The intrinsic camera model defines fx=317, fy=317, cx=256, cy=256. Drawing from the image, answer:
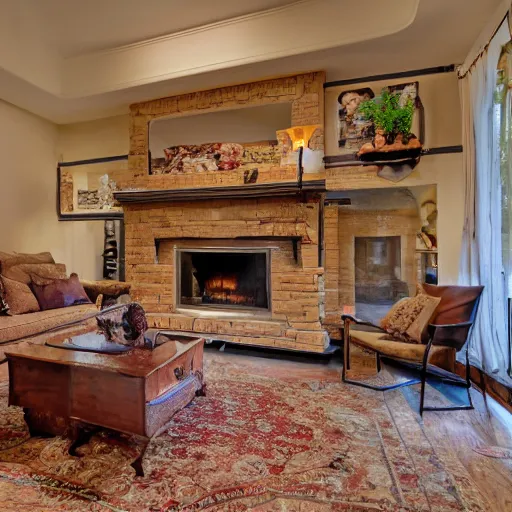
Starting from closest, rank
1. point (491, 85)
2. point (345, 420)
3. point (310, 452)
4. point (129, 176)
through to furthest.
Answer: point (310, 452)
point (345, 420)
point (491, 85)
point (129, 176)

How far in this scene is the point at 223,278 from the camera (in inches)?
153

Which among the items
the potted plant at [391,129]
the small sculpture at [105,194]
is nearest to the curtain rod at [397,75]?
the potted plant at [391,129]

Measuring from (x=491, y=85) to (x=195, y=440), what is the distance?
3.30m

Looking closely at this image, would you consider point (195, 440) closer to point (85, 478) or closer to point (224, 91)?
point (85, 478)

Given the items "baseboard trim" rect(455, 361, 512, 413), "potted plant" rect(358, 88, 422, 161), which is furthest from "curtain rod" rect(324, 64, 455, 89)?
"baseboard trim" rect(455, 361, 512, 413)

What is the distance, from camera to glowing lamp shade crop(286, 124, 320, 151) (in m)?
3.22

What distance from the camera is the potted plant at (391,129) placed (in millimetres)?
3064

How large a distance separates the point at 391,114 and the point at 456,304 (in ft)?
6.14

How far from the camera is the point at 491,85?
8.04ft

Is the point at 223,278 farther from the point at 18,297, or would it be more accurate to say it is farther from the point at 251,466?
the point at 251,466

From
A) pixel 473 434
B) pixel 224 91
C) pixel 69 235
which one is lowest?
pixel 473 434

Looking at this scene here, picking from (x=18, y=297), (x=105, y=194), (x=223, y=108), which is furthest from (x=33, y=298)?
(x=223, y=108)

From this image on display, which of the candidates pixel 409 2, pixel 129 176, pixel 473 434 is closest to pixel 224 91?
pixel 129 176

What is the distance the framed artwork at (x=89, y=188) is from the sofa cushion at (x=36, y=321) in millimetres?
1494
